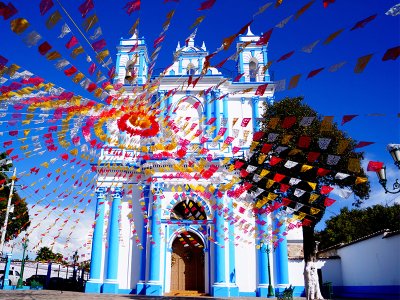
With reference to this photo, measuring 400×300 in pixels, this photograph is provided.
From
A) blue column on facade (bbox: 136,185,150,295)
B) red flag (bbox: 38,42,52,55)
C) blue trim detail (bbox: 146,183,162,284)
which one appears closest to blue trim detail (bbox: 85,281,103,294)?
blue column on facade (bbox: 136,185,150,295)

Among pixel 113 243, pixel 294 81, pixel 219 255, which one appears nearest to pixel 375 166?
pixel 294 81

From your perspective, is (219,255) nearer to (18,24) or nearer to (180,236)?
(180,236)

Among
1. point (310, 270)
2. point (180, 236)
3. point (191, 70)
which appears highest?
point (191, 70)

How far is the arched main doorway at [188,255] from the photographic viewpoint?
2105 cm

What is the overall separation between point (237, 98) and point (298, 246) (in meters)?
10.6

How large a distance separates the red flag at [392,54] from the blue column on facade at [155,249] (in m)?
16.9

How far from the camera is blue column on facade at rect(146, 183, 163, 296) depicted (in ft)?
64.6

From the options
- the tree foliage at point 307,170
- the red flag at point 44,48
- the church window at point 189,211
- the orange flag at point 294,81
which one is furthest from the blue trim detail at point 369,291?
the red flag at point 44,48

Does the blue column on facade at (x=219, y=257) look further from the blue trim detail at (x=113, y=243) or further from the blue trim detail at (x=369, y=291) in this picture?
the blue trim detail at (x=369, y=291)

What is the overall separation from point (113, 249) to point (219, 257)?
20.3 ft

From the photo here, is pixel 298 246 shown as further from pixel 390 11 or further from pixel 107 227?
pixel 390 11

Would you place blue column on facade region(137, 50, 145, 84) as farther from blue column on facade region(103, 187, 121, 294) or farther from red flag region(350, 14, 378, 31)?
red flag region(350, 14, 378, 31)

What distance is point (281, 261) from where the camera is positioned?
20.4 metres

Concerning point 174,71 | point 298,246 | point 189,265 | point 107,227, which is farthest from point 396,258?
point 174,71
